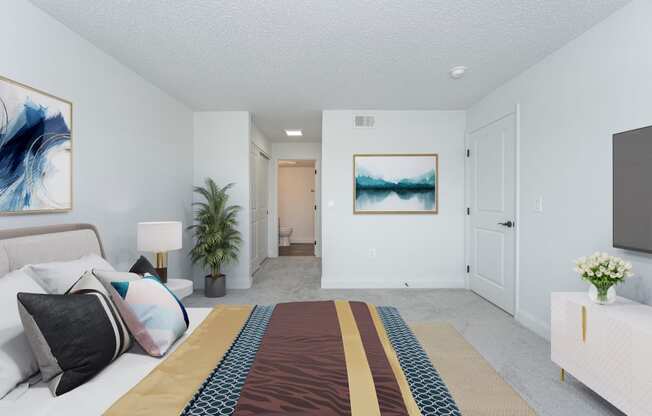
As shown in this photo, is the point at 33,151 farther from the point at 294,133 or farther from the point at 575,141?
the point at 294,133

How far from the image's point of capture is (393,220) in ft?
15.9

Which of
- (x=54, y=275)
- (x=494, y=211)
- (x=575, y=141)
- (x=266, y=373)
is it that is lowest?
(x=266, y=373)

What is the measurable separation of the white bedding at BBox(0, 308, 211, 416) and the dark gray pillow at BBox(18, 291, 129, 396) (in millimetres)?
37

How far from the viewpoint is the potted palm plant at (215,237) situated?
4.26 metres

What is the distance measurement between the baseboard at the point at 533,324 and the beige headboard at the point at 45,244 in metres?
3.69

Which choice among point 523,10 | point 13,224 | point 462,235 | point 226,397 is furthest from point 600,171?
point 13,224

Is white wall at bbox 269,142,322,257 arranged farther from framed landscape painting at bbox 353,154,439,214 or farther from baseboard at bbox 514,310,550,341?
baseboard at bbox 514,310,550,341

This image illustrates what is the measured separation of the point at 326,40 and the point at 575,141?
83.7 inches

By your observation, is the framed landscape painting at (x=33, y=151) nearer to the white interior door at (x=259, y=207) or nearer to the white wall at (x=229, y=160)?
the white wall at (x=229, y=160)

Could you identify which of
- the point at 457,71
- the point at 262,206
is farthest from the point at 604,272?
the point at 262,206

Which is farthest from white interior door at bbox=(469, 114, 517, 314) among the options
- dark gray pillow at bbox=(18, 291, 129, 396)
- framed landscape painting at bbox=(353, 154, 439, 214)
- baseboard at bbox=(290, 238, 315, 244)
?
baseboard at bbox=(290, 238, 315, 244)

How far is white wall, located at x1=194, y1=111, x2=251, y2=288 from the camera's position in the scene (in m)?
4.73

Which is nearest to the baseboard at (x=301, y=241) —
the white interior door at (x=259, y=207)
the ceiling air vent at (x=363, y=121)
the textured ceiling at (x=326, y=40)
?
the white interior door at (x=259, y=207)

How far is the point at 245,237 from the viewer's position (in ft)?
15.7
